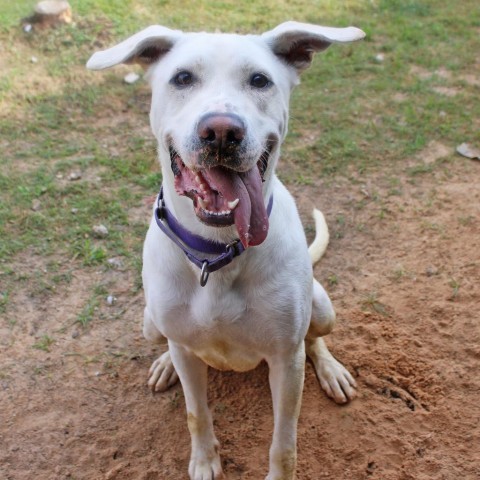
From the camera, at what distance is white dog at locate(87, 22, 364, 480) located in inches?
81.6

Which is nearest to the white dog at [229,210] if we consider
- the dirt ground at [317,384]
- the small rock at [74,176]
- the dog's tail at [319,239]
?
the dirt ground at [317,384]

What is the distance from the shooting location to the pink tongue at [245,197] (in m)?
2.07

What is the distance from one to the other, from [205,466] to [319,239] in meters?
1.66

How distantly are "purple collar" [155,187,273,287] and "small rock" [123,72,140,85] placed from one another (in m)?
3.72

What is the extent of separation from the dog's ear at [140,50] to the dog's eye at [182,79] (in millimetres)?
210

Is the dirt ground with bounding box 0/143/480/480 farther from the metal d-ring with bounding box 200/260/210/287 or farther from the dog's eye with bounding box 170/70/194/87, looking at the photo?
the dog's eye with bounding box 170/70/194/87


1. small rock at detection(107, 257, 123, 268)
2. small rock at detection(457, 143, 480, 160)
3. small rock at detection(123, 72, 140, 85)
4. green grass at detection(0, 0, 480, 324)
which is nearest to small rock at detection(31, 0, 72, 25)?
green grass at detection(0, 0, 480, 324)

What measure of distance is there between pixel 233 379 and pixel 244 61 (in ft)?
6.02

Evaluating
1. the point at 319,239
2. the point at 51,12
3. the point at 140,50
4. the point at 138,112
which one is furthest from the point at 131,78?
the point at 140,50

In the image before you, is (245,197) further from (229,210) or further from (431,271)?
(431,271)

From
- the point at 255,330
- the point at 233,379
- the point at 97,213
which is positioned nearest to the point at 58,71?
the point at 97,213

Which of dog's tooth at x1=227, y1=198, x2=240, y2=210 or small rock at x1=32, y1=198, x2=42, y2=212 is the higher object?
dog's tooth at x1=227, y1=198, x2=240, y2=210

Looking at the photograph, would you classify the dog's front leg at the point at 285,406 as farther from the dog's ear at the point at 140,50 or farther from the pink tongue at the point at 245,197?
the dog's ear at the point at 140,50

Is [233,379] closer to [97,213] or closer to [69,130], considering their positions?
[97,213]
